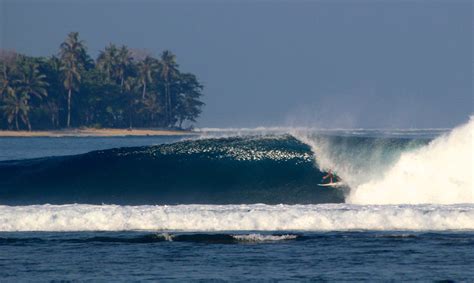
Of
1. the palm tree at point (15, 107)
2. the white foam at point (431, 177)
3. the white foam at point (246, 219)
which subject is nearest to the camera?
the white foam at point (246, 219)

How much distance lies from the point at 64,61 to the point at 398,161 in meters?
111

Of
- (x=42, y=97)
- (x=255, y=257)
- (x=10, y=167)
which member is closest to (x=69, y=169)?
(x=10, y=167)

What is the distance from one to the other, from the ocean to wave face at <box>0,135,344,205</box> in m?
0.06

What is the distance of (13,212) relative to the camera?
2327cm

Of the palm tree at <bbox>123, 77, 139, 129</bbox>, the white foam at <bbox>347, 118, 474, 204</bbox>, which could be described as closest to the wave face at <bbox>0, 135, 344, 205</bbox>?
the white foam at <bbox>347, 118, 474, 204</bbox>

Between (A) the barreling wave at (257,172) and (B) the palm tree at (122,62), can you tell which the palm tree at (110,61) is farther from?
(A) the barreling wave at (257,172)

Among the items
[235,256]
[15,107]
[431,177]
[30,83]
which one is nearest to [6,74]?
[30,83]

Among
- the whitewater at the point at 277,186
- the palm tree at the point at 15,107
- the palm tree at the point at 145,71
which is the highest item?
the palm tree at the point at 145,71

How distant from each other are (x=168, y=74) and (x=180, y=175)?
4676 inches

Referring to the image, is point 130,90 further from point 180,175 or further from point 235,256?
point 235,256

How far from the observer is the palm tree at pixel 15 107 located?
423ft

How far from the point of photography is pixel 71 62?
5340 inches

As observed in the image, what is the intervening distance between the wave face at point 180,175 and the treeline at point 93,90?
9738cm

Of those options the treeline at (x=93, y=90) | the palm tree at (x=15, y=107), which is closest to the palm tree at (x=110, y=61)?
the treeline at (x=93, y=90)
